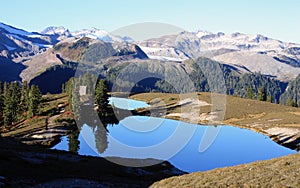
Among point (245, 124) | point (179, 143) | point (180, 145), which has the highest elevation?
point (180, 145)

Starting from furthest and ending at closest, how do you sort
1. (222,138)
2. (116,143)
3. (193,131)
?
1. (193,131)
2. (222,138)
3. (116,143)

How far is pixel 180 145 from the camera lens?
7606 centimetres

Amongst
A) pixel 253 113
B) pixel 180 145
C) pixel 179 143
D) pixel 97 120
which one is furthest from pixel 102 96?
pixel 253 113

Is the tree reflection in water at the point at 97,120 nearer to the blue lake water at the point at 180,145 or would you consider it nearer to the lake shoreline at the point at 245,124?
the blue lake water at the point at 180,145

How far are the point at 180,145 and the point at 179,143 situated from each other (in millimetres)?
3125

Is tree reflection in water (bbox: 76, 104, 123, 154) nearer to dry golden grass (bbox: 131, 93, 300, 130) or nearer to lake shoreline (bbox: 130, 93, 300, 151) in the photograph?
lake shoreline (bbox: 130, 93, 300, 151)

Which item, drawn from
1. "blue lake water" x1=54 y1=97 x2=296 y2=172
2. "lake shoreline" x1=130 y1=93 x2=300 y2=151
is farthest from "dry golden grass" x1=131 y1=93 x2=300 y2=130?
"blue lake water" x1=54 y1=97 x2=296 y2=172

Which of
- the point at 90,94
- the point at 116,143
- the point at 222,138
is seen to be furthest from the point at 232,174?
the point at 90,94

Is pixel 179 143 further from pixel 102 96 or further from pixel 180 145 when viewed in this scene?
pixel 102 96

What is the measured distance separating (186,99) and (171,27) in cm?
9867

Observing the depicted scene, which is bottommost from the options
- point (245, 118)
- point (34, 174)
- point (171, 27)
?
point (245, 118)

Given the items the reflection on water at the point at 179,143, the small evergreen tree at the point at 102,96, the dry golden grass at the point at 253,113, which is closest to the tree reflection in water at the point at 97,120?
the reflection on water at the point at 179,143

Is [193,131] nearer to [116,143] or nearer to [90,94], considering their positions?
[116,143]

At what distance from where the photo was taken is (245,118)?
11781cm
